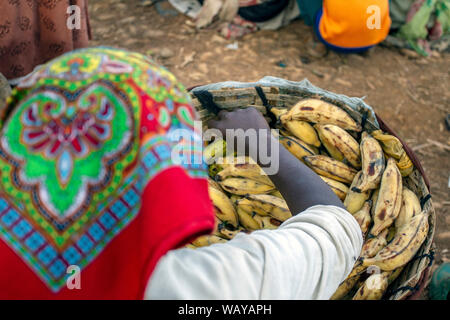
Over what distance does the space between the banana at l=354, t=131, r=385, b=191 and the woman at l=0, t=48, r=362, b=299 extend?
975mm

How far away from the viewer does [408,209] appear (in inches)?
68.9

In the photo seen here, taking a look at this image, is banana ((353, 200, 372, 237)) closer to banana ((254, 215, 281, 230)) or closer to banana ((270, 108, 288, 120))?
banana ((254, 215, 281, 230))

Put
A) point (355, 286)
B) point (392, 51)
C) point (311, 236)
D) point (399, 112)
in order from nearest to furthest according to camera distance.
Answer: point (311, 236) → point (355, 286) → point (399, 112) → point (392, 51)

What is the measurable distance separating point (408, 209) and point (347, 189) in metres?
0.28

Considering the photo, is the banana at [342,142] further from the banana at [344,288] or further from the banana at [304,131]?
the banana at [344,288]

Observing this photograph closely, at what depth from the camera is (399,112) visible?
10.6 ft

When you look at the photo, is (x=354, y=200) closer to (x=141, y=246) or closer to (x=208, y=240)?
(x=208, y=240)

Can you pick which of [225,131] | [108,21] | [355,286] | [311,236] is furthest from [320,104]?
[108,21]

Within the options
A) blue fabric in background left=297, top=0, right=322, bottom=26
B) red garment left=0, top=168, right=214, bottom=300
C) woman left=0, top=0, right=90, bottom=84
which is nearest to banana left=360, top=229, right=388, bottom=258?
red garment left=0, top=168, right=214, bottom=300

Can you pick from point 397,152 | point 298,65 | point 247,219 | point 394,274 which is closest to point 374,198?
point 397,152

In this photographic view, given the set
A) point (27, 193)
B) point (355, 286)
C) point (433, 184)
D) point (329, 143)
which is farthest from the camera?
point (433, 184)

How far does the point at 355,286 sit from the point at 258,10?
2.97 m

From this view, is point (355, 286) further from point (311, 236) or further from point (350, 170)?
point (311, 236)

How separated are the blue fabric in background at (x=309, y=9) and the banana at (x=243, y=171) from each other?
228 cm
